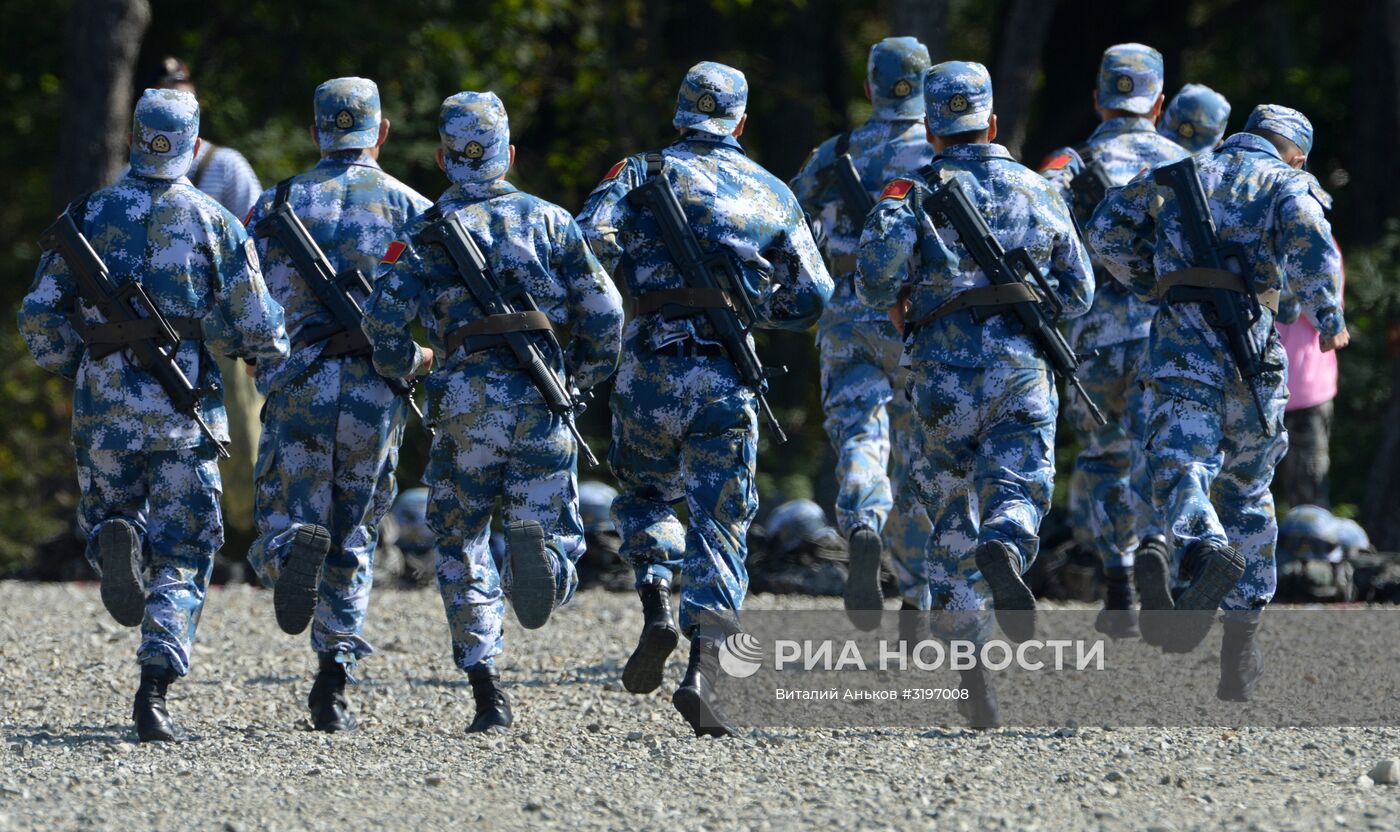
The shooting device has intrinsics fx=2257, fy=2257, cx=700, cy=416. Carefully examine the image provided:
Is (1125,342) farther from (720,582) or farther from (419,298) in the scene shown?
(419,298)

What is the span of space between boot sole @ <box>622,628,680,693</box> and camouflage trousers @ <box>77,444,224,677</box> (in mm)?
1442

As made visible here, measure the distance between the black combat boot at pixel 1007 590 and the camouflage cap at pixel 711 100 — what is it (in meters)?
1.61

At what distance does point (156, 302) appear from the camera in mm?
7066

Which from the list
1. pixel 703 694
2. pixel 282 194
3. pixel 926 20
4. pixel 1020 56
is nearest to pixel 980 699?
pixel 703 694

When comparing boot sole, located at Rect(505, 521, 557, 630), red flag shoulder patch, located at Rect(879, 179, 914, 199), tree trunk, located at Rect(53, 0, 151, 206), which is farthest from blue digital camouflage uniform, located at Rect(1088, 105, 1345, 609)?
tree trunk, located at Rect(53, 0, 151, 206)

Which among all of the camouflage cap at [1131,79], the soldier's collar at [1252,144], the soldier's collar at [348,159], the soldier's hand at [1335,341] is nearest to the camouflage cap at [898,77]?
the camouflage cap at [1131,79]

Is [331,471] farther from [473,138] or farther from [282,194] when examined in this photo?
[473,138]

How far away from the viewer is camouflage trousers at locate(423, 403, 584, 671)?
6.88m

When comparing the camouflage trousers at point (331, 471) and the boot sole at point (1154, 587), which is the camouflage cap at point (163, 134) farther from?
the boot sole at point (1154, 587)

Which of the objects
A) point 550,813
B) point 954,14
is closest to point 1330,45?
point 954,14

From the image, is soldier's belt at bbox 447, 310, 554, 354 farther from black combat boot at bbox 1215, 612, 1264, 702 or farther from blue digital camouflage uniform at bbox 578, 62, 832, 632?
black combat boot at bbox 1215, 612, 1264, 702

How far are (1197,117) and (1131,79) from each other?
359 millimetres

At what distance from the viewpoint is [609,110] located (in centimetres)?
1845

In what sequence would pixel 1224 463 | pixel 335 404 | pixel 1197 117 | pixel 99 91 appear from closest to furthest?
1. pixel 335 404
2. pixel 1224 463
3. pixel 1197 117
4. pixel 99 91
